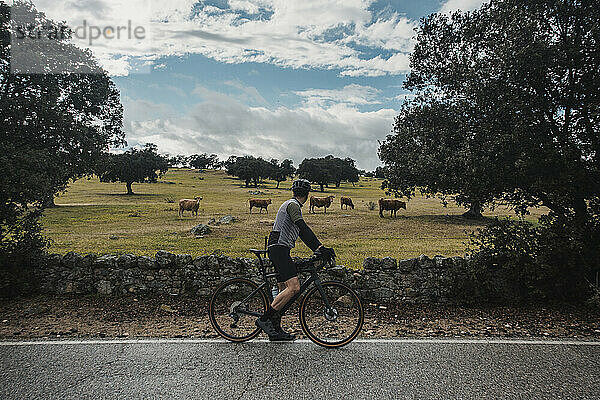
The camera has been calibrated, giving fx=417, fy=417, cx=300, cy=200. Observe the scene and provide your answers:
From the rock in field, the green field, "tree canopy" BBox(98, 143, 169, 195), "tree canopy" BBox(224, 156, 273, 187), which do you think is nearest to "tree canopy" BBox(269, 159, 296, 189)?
"tree canopy" BBox(224, 156, 273, 187)

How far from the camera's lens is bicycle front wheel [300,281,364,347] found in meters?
6.30

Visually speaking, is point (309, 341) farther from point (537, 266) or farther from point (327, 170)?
point (327, 170)

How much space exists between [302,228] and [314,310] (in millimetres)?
1452

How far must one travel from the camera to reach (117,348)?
6.14m

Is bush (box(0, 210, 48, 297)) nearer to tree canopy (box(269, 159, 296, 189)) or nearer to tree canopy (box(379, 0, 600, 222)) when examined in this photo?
tree canopy (box(379, 0, 600, 222))

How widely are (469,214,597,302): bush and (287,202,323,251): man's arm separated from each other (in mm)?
4283

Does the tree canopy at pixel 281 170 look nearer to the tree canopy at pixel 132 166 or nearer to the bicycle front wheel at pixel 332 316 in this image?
the tree canopy at pixel 132 166

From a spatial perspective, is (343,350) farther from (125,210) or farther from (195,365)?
(125,210)

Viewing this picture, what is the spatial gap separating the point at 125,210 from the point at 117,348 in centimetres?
3420

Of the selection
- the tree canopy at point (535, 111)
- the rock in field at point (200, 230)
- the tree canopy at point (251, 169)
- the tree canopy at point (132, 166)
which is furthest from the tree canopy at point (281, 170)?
the tree canopy at point (535, 111)

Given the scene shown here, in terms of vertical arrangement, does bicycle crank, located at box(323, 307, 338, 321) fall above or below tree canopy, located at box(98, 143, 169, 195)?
below

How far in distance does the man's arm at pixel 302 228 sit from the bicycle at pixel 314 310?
0.31 m

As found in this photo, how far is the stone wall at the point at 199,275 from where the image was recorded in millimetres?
8836

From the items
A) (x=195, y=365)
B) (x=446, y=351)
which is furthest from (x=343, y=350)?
(x=195, y=365)
